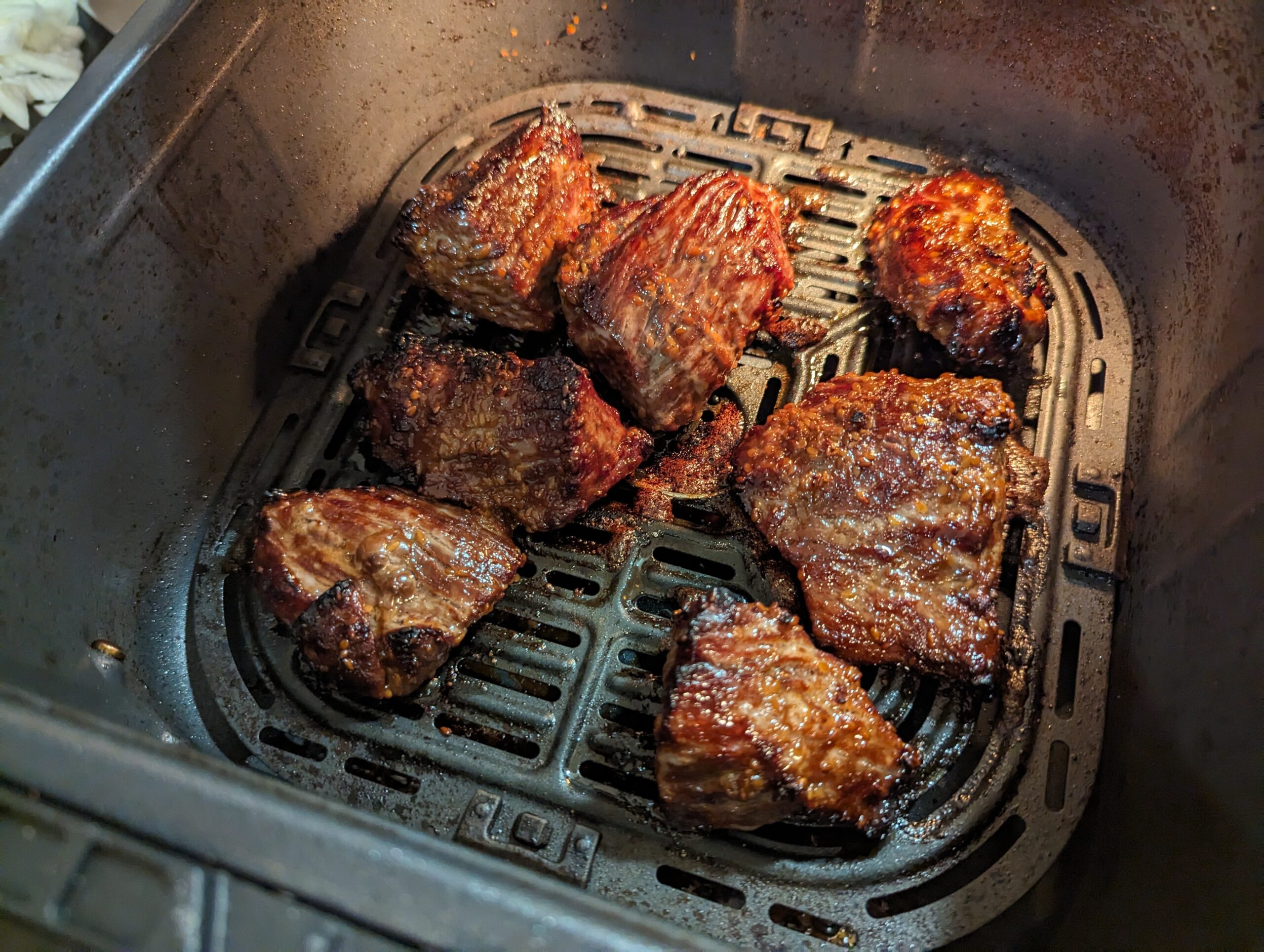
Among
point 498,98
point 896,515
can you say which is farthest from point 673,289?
point 498,98

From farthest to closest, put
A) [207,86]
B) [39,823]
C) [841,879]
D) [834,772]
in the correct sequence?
[207,86] < [841,879] < [834,772] < [39,823]

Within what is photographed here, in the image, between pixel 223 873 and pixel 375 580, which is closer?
pixel 223 873

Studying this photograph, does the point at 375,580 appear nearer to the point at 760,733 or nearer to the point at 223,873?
the point at 223,873

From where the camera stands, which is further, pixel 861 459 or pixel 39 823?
pixel 861 459

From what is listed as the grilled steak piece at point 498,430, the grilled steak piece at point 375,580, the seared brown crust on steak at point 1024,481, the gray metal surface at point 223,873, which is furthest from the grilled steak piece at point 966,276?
the gray metal surface at point 223,873

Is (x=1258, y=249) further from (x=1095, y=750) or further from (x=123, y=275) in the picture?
(x=123, y=275)

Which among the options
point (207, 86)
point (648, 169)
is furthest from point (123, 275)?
point (648, 169)
